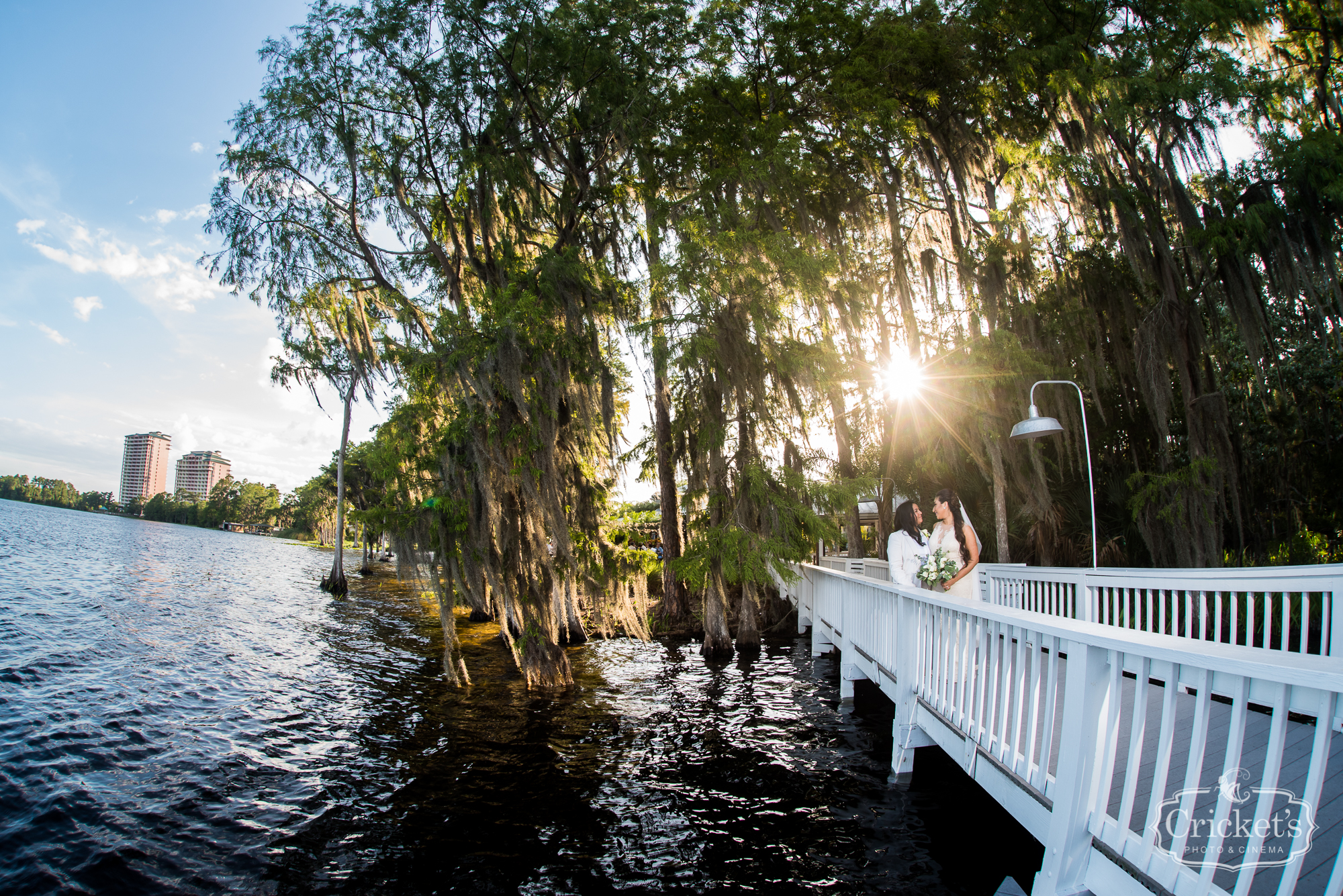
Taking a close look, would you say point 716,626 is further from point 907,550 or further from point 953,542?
point 953,542

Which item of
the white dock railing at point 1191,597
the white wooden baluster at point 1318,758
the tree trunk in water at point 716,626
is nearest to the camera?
the white wooden baluster at point 1318,758

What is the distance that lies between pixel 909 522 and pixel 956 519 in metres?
0.65

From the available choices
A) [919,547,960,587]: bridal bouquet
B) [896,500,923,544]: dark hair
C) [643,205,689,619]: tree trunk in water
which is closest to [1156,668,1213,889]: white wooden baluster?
[919,547,960,587]: bridal bouquet

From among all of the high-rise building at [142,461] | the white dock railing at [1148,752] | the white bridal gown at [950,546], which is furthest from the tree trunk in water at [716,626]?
the high-rise building at [142,461]

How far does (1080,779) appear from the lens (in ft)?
8.14

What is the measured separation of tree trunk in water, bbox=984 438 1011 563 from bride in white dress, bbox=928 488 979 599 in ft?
16.5

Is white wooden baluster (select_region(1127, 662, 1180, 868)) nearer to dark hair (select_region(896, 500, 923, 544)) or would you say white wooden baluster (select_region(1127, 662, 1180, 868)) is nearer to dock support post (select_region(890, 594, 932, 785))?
dock support post (select_region(890, 594, 932, 785))

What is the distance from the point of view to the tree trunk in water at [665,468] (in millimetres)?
10648

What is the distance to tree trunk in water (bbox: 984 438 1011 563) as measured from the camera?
10438 mm

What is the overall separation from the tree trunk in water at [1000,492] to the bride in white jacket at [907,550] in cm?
533

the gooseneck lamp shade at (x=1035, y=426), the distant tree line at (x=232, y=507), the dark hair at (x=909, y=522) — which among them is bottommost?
the distant tree line at (x=232, y=507)

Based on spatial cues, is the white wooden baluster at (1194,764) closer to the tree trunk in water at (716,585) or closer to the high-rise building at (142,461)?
the tree trunk in water at (716,585)

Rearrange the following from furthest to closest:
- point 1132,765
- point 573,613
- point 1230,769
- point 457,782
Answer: point 573,613
point 457,782
point 1132,765
point 1230,769

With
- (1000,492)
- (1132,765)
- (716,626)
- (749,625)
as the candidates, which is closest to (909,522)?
(1132,765)
